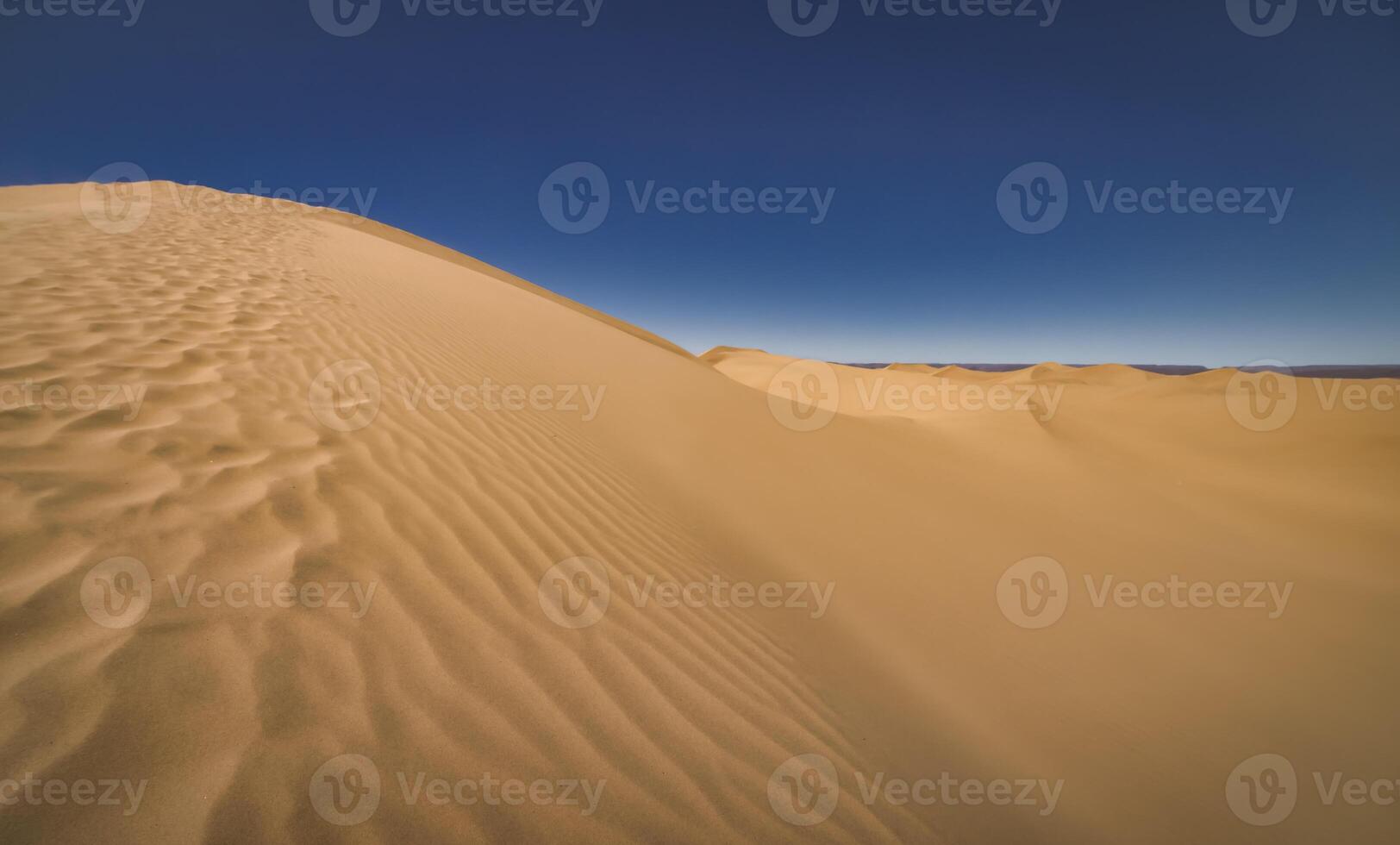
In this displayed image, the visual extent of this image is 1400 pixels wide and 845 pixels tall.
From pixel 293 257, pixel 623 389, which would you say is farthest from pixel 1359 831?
pixel 293 257

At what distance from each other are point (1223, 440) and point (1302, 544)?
3.35m

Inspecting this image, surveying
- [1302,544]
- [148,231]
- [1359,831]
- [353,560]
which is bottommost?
[148,231]

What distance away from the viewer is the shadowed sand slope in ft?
4.86

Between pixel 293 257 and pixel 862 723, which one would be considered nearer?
pixel 862 723

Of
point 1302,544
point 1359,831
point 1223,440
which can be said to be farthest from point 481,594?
point 1223,440

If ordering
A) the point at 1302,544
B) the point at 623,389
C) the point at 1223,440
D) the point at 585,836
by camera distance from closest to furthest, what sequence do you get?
the point at 585,836 → the point at 1302,544 → the point at 623,389 → the point at 1223,440

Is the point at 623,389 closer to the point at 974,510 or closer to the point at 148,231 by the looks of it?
the point at 974,510

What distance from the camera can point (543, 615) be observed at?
229cm

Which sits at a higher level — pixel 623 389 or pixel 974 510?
pixel 974 510

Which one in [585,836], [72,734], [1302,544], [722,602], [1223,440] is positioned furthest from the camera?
[1223,440]

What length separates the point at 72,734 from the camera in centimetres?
128

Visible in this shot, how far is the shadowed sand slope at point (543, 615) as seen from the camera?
1480mm

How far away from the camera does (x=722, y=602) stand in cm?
311

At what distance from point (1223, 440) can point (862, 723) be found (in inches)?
408
